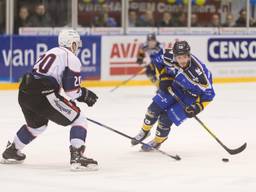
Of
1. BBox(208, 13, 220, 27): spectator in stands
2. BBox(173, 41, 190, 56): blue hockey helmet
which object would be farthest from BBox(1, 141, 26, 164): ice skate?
BBox(208, 13, 220, 27): spectator in stands

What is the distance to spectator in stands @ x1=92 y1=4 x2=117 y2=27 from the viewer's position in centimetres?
1262

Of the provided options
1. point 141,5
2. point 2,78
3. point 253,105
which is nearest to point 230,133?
point 253,105

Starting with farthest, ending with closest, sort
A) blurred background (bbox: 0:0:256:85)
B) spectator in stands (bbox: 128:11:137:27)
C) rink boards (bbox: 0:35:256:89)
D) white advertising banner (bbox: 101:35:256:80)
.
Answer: spectator in stands (bbox: 128:11:137:27) < white advertising banner (bbox: 101:35:256:80) < blurred background (bbox: 0:0:256:85) < rink boards (bbox: 0:35:256:89)

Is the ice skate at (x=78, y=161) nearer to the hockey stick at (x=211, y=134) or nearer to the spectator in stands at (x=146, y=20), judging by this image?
the hockey stick at (x=211, y=134)

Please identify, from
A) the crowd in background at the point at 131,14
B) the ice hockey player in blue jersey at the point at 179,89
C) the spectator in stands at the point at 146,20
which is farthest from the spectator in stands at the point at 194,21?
the ice hockey player in blue jersey at the point at 179,89

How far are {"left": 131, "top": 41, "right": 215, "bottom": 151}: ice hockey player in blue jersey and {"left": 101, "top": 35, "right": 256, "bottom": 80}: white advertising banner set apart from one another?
19.1 feet

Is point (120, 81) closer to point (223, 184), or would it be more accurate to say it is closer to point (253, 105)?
point (253, 105)

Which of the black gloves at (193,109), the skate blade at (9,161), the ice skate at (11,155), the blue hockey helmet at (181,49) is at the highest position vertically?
the blue hockey helmet at (181,49)

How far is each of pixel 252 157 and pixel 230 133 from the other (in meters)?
1.33

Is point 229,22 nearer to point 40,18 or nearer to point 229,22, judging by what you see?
point 229,22

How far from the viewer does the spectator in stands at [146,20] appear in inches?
515

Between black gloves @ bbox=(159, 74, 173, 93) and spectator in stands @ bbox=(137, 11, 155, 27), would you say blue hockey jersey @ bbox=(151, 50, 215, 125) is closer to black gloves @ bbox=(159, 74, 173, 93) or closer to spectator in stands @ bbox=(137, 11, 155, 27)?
black gloves @ bbox=(159, 74, 173, 93)

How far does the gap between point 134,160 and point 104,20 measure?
279 inches

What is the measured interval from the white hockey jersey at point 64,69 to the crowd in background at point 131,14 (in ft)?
20.7
